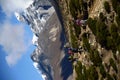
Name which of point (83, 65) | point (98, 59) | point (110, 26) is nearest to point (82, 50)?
point (83, 65)

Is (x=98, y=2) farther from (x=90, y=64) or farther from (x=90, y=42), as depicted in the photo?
(x=90, y=64)

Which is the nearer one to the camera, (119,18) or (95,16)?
(119,18)

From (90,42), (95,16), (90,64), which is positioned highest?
(95,16)

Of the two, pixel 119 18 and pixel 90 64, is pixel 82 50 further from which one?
pixel 119 18

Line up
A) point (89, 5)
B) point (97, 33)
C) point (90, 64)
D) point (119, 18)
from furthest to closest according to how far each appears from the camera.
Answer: point (89, 5) → point (90, 64) → point (97, 33) → point (119, 18)

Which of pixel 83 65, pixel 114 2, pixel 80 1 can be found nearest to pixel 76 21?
pixel 80 1

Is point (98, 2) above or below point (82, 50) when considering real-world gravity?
above

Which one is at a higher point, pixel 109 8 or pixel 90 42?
pixel 109 8

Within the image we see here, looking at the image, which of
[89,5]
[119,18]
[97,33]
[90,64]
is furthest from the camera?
[89,5]

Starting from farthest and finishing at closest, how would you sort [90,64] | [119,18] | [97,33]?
[90,64] < [97,33] < [119,18]
